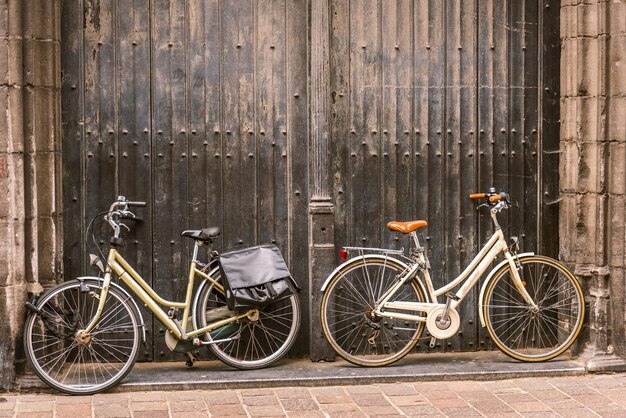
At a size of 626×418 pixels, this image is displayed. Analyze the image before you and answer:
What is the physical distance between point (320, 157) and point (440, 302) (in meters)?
1.51

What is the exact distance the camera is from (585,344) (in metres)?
8.03

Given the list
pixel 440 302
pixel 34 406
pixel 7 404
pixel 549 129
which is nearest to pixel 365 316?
pixel 440 302

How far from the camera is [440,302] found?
8125 mm

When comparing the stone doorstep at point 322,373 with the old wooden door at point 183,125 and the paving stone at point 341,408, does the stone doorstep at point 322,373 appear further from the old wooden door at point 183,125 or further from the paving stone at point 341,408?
the paving stone at point 341,408

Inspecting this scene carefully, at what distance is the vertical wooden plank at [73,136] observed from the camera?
7.66 metres

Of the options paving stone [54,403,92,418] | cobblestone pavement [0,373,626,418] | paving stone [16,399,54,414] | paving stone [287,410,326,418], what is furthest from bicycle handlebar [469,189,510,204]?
paving stone [16,399,54,414]

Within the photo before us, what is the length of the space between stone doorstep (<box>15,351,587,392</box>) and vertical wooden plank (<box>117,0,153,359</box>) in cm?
100

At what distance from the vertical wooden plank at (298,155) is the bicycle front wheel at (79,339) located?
1.37 m

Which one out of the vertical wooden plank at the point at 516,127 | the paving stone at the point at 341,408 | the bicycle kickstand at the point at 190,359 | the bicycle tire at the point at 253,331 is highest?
the vertical wooden plank at the point at 516,127

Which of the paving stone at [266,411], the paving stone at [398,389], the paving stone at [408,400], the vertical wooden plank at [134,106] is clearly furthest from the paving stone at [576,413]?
the vertical wooden plank at [134,106]

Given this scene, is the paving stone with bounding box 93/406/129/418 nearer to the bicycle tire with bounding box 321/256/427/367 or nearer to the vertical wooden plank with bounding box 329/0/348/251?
the bicycle tire with bounding box 321/256/427/367

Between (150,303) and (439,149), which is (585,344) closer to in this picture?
(439,149)

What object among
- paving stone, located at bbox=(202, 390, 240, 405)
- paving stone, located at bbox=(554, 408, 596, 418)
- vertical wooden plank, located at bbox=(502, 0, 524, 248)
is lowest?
paving stone, located at bbox=(554, 408, 596, 418)

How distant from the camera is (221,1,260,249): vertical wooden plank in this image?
7.88m
